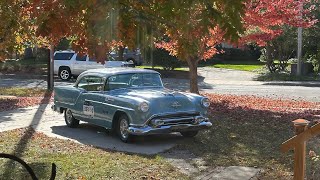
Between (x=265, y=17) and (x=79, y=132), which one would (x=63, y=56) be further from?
(x=79, y=132)

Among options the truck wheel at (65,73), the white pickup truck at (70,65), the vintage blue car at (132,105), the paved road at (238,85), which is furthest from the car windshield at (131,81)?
the truck wheel at (65,73)

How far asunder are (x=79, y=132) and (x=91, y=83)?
107 cm

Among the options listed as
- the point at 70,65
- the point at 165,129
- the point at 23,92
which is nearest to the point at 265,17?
the point at 165,129

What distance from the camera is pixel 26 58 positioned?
43.5 meters

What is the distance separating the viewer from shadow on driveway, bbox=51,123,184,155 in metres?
9.48

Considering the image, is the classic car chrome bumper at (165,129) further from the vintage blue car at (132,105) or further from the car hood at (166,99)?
the car hood at (166,99)

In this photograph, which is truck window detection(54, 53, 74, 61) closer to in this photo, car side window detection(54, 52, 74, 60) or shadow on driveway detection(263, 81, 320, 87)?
car side window detection(54, 52, 74, 60)

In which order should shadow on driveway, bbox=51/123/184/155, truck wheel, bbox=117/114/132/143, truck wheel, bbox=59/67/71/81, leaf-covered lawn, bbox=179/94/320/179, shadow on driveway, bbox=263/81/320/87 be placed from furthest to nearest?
truck wheel, bbox=59/67/71/81, shadow on driveway, bbox=263/81/320/87, truck wheel, bbox=117/114/132/143, shadow on driveway, bbox=51/123/184/155, leaf-covered lawn, bbox=179/94/320/179

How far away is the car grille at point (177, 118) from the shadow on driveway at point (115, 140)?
0.41 m

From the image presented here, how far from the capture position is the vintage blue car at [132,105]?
9.66 metres

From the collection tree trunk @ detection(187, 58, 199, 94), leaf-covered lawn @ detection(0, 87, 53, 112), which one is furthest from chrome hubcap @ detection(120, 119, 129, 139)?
tree trunk @ detection(187, 58, 199, 94)

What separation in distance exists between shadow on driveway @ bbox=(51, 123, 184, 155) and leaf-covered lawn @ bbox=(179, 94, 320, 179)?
462mm

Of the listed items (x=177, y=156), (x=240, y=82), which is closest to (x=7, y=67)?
(x=240, y=82)

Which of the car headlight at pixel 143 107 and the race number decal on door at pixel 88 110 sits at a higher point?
the car headlight at pixel 143 107
